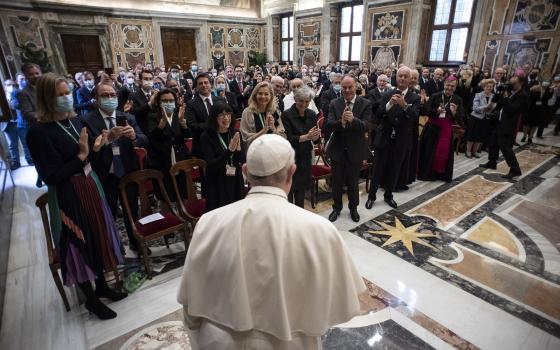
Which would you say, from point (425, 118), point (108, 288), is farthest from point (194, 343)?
point (425, 118)

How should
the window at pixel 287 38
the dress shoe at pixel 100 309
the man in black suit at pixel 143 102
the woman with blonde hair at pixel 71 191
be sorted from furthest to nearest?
1. the window at pixel 287 38
2. the man in black suit at pixel 143 102
3. the dress shoe at pixel 100 309
4. the woman with blonde hair at pixel 71 191

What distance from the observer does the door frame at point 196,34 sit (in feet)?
48.7

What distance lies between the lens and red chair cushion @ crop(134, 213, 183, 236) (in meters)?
3.12

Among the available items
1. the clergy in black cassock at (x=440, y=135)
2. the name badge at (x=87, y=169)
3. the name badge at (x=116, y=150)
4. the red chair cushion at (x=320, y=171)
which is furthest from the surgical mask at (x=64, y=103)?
the clergy in black cassock at (x=440, y=135)

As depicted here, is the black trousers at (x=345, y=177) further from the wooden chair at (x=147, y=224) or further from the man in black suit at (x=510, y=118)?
the man in black suit at (x=510, y=118)

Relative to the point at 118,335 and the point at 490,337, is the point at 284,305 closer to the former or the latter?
the point at 118,335

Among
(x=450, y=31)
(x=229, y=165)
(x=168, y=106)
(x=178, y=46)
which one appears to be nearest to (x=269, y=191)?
(x=229, y=165)

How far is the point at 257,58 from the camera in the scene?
17875 mm

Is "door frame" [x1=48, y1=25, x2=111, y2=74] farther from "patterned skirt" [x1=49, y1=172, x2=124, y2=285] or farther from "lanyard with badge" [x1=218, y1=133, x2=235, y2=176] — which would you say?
"patterned skirt" [x1=49, y1=172, x2=124, y2=285]

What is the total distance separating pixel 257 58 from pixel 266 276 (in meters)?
18.3

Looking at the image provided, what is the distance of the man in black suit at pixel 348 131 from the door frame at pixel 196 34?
14178mm

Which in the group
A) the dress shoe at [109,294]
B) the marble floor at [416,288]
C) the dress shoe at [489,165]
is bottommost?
the marble floor at [416,288]

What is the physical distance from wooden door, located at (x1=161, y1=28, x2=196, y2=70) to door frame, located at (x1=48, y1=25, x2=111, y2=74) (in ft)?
9.00

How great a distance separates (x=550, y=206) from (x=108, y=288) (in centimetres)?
610
